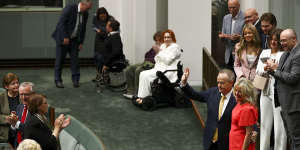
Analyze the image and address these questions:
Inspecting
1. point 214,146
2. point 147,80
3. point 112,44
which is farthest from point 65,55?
point 214,146

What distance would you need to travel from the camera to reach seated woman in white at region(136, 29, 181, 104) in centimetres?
1096

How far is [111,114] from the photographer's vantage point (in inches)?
421

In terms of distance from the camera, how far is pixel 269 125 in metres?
7.62

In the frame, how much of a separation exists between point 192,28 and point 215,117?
5.70 metres

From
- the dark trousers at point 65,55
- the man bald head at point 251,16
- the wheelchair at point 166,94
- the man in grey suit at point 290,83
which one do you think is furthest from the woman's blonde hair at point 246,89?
the dark trousers at point 65,55

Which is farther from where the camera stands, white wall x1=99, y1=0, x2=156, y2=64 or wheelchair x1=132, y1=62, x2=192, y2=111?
white wall x1=99, y1=0, x2=156, y2=64

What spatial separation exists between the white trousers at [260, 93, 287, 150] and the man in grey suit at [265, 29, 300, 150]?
0.26m

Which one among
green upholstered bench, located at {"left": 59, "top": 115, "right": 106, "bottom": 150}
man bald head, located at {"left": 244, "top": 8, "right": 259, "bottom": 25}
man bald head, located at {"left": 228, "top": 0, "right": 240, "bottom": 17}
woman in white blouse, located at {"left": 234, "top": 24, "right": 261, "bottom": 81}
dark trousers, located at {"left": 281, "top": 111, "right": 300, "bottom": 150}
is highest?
man bald head, located at {"left": 228, "top": 0, "right": 240, "bottom": 17}

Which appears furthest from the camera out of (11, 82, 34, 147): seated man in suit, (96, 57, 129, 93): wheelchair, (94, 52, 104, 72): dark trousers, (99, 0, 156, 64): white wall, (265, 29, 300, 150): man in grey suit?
(99, 0, 156, 64): white wall

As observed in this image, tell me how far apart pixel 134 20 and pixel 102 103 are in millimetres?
2507

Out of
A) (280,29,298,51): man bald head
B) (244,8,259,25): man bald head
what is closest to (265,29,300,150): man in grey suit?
(280,29,298,51): man bald head

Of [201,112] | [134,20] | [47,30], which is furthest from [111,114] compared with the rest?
[47,30]

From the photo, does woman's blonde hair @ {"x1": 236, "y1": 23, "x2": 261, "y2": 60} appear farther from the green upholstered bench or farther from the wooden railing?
the green upholstered bench

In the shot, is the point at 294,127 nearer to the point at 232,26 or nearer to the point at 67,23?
the point at 232,26
